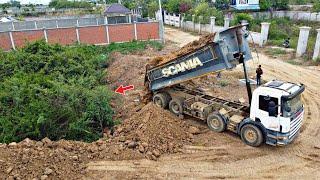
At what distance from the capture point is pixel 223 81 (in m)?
15.2

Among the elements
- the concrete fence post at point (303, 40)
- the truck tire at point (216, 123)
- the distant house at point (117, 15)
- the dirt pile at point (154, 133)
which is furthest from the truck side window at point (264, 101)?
the distant house at point (117, 15)

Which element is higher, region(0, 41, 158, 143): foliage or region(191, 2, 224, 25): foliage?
region(191, 2, 224, 25): foliage

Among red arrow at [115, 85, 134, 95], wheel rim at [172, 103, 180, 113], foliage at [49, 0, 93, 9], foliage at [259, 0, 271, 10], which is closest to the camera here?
wheel rim at [172, 103, 180, 113]

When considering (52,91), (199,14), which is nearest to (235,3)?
(199,14)

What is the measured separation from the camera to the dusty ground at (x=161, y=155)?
7.79m

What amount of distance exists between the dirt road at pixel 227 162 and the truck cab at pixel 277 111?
57 cm

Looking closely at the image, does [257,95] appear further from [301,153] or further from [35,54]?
[35,54]

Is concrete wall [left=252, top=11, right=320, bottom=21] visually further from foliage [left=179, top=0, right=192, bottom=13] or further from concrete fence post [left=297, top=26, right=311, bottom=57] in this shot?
concrete fence post [left=297, top=26, right=311, bottom=57]

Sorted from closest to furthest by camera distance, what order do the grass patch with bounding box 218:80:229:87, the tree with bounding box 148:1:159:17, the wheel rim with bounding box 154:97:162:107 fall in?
the wheel rim with bounding box 154:97:162:107
the grass patch with bounding box 218:80:229:87
the tree with bounding box 148:1:159:17

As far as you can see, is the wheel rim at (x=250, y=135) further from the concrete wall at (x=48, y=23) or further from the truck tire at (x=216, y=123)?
the concrete wall at (x=48, y=23)

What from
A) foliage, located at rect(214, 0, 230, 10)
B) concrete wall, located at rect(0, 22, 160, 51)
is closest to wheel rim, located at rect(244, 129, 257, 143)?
concrete wall, located at rect(0, 22, 160, 51)

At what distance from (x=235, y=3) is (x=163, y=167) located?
120ft

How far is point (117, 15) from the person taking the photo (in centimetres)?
3228

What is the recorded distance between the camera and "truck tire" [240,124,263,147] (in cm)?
867
